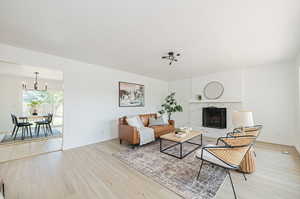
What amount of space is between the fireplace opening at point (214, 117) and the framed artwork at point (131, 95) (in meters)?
2.59

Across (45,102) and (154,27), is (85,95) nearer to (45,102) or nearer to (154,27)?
(154,27)

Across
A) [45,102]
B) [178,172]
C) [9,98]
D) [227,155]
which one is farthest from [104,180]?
[45,102]

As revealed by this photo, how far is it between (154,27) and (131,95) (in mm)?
3156

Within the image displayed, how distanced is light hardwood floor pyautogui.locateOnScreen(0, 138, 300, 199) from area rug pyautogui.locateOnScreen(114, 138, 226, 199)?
0.11 metres

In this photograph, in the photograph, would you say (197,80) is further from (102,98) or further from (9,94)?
(9,94)

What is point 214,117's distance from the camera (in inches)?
184

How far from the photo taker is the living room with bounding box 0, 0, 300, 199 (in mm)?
1662

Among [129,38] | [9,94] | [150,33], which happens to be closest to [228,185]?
[150,33]

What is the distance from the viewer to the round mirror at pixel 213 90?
4.59 m

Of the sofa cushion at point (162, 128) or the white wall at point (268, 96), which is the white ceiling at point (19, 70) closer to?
the sofa cushion at point (162, 128)

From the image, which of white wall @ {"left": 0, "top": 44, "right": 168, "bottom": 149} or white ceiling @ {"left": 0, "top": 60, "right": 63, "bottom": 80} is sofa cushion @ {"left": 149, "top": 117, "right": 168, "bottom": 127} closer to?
white wall @ {"left": 0, "top": 44, "right": 168, "bottom": 149}

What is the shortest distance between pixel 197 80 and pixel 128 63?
3069 mm

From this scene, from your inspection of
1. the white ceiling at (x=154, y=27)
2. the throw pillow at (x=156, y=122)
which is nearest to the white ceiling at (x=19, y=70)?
the white ceiling at (x=154, y=27)

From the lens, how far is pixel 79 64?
3.57 meters
